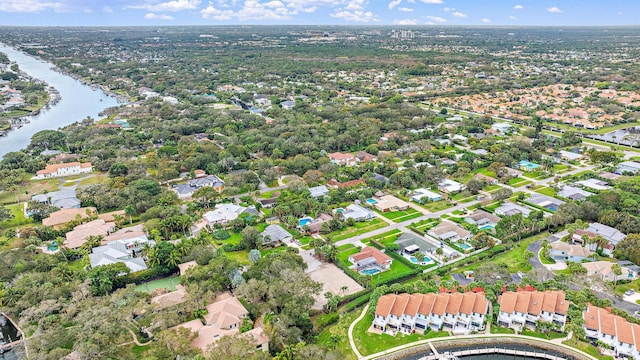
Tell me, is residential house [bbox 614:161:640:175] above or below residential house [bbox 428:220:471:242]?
above

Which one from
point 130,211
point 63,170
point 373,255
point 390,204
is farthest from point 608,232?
point 63,170

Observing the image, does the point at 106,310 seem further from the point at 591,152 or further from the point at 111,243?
the point at 591,152

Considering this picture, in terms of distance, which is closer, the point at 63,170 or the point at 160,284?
the point at 160,284

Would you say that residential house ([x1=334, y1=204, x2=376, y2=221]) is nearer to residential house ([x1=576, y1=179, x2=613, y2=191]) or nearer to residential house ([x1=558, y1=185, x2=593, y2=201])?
residential house ([x1=558, y1=185, x2=593, y2=201])

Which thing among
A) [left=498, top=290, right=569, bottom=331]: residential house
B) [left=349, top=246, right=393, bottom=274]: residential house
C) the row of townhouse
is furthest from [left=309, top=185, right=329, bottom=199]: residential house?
[left=498, top=290, right=569, bottom=331]: residential house

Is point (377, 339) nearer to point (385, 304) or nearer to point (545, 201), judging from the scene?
point (385, 304)
